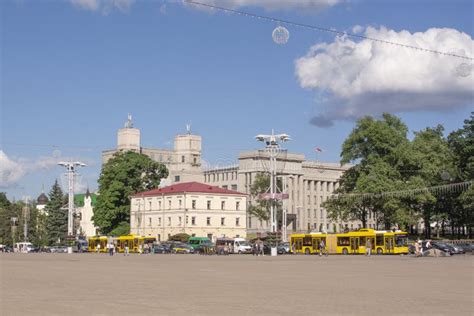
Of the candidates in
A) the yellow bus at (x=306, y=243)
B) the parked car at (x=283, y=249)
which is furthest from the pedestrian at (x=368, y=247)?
the parked car at (x=283, y=249)

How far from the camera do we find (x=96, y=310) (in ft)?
54.2

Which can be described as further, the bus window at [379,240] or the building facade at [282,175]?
the building facade at [282,175]

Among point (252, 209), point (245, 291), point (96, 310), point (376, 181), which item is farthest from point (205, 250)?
point (96, 310)

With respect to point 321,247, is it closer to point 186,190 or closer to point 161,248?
point 161,248

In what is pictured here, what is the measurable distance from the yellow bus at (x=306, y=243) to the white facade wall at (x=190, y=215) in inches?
1385

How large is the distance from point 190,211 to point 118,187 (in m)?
11.9

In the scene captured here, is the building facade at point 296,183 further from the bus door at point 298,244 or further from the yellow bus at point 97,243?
the bus door at point 298,244

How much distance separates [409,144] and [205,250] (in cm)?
2698

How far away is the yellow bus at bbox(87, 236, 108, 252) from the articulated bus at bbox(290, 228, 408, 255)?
97.1ft

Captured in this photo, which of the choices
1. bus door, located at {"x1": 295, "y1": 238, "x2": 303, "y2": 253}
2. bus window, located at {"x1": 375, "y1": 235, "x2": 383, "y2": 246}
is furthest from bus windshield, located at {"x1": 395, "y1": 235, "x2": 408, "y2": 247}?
bus door, located at {"x1": 295, "y1": 238, "x2": 303, "y2": 253}

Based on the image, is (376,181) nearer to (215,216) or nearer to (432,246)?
(432,246)

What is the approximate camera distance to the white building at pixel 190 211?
116750mm

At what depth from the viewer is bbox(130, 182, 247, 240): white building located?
117 m

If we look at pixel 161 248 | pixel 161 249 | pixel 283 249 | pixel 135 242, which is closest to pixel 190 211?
pixel 135 242
